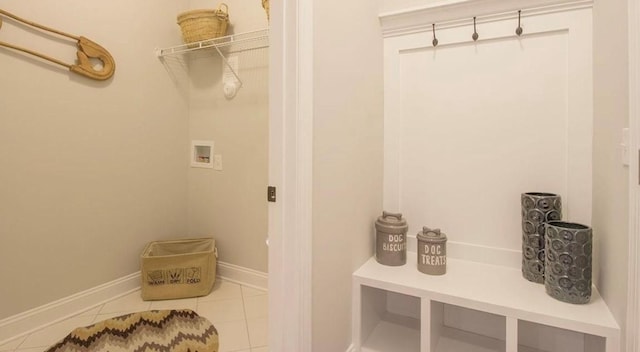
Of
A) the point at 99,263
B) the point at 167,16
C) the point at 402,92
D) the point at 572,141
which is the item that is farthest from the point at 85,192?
the point at 572,141

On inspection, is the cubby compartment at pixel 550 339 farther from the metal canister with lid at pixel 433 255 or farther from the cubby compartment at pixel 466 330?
the metal canister with lid at pixel 433 255

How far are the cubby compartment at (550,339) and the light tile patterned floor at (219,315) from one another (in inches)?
48.5

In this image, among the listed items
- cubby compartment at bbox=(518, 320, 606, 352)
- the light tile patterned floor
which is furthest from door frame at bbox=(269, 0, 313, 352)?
cubby compartment at bbox=(518, 320, 606, 352)

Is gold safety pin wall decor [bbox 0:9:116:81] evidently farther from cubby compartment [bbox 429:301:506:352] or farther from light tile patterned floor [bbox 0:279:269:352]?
cubby compartment [bbox 429:301:506:352]

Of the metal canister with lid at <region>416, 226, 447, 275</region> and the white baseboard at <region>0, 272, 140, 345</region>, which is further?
the white baseboard at <region>0, 272, 140, 345</region>

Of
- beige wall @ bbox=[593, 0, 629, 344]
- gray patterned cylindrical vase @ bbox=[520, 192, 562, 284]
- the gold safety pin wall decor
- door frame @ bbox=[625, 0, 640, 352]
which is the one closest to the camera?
door frame @ bbox=[625, 0, 640, 352]

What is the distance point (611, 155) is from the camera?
1.12 m

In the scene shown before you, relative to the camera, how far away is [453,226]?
1643 mm

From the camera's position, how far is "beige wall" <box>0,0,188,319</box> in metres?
1.75

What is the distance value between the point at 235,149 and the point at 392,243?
143cm

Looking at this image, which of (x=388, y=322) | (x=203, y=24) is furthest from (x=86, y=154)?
(x=388, y=322)

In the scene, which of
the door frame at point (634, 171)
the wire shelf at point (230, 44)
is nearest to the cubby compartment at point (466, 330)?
the door frame at point (634, 171)

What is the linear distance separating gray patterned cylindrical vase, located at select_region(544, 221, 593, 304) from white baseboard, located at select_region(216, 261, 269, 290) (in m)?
1.75

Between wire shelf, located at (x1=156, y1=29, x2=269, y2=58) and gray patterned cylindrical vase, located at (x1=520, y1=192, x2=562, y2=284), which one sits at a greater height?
wire shelf, located at (x1=156, y1=29, x2=269, y2=58)
